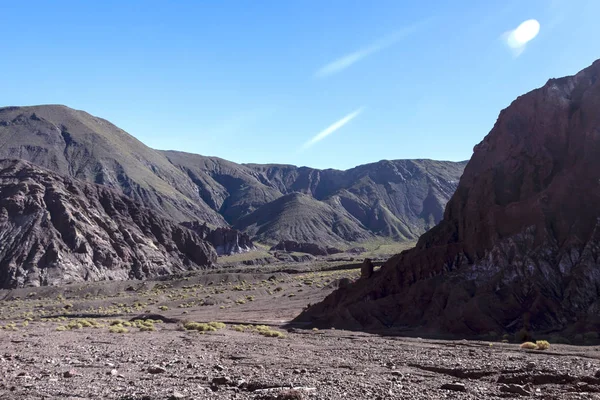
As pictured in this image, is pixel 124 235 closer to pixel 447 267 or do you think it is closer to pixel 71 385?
pixel 447 267

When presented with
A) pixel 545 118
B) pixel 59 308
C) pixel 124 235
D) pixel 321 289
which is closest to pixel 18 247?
pixel 124 235

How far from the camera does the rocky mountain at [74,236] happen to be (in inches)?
3898

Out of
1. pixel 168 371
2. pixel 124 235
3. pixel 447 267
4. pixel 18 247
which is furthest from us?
pixel 124 235

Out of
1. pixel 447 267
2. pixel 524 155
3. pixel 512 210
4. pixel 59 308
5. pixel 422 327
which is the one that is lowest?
pixel 59 308

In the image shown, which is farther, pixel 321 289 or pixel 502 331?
pixel 321 289

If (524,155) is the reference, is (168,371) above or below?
below

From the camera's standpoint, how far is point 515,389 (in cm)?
1491

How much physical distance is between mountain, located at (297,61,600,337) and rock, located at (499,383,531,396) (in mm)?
17727

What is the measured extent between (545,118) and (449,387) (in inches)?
1387

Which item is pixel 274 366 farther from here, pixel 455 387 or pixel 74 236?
pixel 74 236

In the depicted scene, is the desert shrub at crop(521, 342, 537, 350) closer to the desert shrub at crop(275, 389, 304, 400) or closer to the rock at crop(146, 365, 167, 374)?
the desert shrub at crop(275, 389, 304, 400)

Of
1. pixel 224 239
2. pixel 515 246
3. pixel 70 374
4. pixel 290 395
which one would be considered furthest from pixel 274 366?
pixel 224 239

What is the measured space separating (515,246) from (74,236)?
9120 centimetres

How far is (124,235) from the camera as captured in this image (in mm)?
121062
